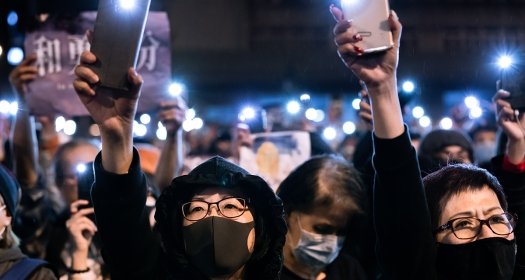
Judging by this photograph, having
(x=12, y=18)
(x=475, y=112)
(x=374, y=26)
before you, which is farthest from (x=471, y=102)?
(x=12, y=18)

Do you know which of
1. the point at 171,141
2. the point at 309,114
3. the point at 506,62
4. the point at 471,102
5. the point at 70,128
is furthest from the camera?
the point at 309,114

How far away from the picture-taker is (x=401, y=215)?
2.35 metres

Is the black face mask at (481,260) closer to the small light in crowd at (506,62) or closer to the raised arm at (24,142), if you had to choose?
the small light in crowd at (506,62)

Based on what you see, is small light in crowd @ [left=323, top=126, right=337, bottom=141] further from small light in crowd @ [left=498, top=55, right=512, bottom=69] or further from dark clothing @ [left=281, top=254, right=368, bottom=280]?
dark clothing @ [left=281, top=254, right=368, bottom=280]

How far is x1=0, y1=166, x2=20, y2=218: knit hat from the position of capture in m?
2.84

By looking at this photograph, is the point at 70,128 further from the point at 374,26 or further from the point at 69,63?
the point at 374,26

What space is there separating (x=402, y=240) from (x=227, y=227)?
59cm

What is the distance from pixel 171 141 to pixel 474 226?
187cm

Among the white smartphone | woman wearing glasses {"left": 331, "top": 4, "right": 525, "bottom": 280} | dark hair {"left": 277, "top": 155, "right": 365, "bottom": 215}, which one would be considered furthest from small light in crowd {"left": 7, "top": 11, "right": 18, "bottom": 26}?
the white smartphone

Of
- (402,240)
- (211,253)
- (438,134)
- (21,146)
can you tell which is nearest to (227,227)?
(211,253)

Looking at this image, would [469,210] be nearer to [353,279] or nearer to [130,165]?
[353,279]

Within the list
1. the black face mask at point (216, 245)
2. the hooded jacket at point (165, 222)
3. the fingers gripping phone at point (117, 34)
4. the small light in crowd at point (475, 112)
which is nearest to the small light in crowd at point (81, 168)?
the hooded jacket at point (165, 222)

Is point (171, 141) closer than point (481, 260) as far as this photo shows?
No

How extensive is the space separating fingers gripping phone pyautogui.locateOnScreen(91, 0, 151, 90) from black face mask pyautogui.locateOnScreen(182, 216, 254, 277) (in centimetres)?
62
